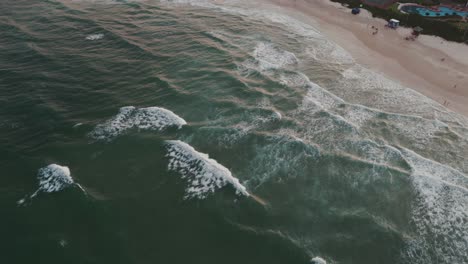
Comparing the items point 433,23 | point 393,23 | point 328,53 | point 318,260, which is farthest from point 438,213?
point 433,23

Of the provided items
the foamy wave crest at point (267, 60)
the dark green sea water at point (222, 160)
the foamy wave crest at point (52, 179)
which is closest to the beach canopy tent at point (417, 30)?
the dark green sea water at point (222, 160)

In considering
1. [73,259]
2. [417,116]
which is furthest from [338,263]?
[417,116]

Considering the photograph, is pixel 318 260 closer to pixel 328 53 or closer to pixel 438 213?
pixel 438 213

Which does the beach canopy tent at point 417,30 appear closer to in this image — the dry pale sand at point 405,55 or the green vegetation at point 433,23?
the green vegetation at point 433,23

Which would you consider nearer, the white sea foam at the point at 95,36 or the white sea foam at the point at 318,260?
the white sea foam at the point at 318,260

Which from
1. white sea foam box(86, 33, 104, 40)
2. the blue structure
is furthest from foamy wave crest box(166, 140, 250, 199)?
the blue structure

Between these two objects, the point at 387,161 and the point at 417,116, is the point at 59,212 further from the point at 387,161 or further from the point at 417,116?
the point at 417,116
